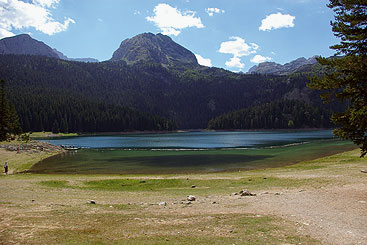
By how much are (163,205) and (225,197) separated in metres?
4.66

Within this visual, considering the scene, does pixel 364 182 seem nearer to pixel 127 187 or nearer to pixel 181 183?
pixel 181 183

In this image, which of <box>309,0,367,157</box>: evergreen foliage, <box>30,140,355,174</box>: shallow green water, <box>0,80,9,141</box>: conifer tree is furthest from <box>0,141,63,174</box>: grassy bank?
<box>309,0,367,157</box>: evergreen foliage

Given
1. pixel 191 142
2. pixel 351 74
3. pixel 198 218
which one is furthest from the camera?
pixel 191 142

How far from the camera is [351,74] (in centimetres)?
1628

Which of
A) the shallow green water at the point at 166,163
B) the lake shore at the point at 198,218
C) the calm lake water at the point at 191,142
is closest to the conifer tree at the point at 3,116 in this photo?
the shallow green water at the point at 166,163

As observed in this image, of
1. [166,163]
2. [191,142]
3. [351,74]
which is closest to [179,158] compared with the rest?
[166,163]

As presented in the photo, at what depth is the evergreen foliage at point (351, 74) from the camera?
15.8 metres

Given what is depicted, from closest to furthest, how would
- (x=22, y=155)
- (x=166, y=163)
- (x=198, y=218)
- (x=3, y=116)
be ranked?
(x=198, y=218), (x=166, y=163), (x=22, y=155), (x=3, y=116)

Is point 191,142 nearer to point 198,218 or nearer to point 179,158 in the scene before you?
point 179,158

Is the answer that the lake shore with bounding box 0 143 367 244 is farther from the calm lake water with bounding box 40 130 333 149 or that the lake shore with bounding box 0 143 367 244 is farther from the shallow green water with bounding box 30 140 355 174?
the calm lake water with bounding box 40 130 333 149

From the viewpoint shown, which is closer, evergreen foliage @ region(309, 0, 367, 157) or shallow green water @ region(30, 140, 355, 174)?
evergreen foliage @ region(309, 0, 367, 157)

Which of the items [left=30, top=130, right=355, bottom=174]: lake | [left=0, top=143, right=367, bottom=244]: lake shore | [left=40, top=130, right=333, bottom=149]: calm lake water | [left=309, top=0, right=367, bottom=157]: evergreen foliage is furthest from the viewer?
[left=40, top=130, right=333, bottom=149]: calm lake water

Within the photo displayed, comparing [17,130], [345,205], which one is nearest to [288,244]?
[345,205]

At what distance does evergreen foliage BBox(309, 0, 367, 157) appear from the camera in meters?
15.8
